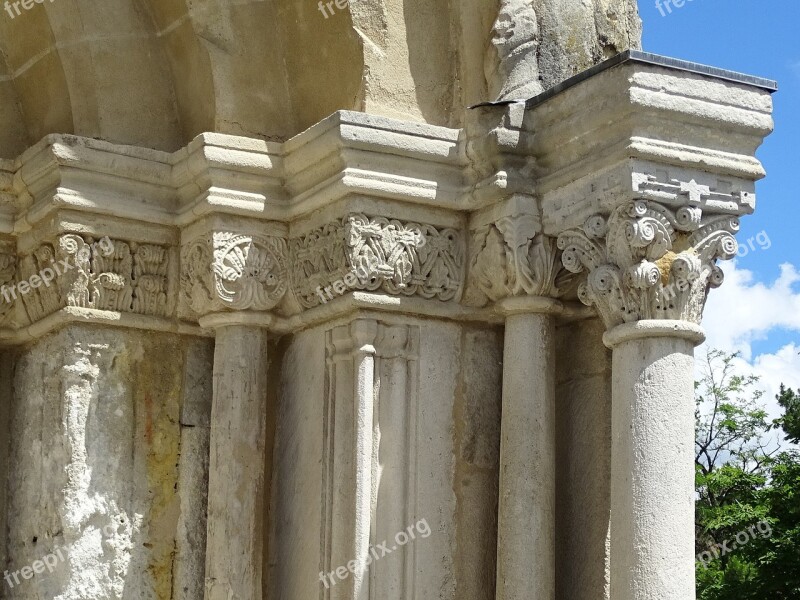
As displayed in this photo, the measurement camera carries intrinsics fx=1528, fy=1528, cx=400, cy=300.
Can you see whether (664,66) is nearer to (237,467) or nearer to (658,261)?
(658,261)

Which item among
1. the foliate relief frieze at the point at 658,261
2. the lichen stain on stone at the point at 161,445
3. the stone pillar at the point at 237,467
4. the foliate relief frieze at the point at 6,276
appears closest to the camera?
the foliate relief frieze at the point at 658,261

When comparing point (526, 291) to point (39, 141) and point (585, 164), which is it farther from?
point (39, 141)

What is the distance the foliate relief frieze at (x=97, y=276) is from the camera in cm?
539

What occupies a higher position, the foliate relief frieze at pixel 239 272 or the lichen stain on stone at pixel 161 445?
the foliate relief frieze at pixel 239 272

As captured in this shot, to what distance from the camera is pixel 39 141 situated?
552 cm

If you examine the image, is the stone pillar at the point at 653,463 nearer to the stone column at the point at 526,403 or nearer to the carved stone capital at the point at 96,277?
the stone column at the point at 526,403

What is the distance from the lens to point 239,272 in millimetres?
5238

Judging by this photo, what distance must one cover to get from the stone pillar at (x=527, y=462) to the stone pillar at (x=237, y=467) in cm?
90

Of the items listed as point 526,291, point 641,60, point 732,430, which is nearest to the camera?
point 641,60

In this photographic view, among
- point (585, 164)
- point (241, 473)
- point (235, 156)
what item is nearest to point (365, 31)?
point (235, 156)

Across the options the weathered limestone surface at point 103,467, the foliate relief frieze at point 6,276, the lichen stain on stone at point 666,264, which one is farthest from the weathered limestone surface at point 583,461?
the foliate relief frieze at point 6,276

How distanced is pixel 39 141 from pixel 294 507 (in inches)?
63.7

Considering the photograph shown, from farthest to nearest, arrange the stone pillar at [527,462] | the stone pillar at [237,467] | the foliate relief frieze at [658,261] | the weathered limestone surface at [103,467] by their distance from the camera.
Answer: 1. the weathered limestone surface at [103,467]
2. the stone pillar at [237,467]
3. the stone pillar at [527,462]
4. the foliate relief frieze at [658,261]

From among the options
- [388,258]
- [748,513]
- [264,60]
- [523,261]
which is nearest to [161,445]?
[388,258]
